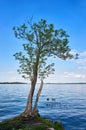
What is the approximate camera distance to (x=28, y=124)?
25.0 metres

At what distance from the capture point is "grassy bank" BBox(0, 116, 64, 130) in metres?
22.9

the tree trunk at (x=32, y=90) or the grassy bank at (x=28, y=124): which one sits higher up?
the tree trunk at (x=32, y=90)

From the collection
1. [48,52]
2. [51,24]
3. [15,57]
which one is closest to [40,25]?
[51,24]

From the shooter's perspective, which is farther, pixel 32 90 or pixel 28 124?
pixel 32 90

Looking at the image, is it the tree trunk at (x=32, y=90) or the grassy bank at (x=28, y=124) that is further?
the tree trunk at (x=32, y=90)

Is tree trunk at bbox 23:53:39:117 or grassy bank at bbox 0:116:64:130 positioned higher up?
tree trunk at bbox 23:53:39:117

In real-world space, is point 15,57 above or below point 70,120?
above

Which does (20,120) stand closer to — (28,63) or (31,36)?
(28,63)

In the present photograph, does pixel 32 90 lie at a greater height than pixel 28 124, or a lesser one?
greater

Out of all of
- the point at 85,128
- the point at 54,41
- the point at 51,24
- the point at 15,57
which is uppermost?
the point at 51,24

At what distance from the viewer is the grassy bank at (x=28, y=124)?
900 inches

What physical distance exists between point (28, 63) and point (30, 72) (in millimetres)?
1482

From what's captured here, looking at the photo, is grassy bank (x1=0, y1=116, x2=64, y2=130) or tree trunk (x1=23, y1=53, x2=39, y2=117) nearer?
grassy bank (x1=0, y1=116, x2=64, y2=130)

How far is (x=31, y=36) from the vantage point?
1287 inches
